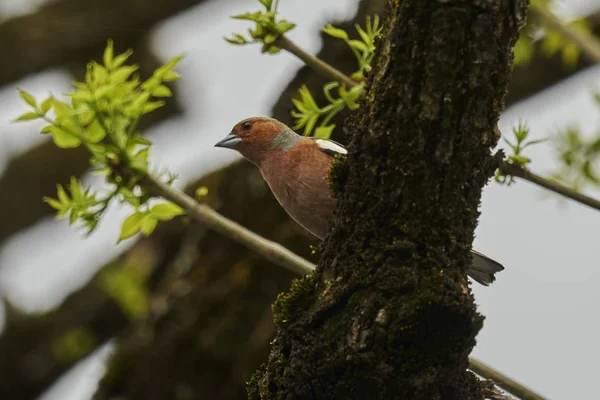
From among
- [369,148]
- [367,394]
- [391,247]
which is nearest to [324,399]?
[367,394]

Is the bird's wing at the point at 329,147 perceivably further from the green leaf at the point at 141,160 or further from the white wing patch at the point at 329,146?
the green leaf at the point at 141,160

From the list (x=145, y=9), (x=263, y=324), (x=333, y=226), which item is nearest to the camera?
(x=333, y=226)

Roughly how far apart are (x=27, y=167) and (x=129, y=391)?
3.13 m

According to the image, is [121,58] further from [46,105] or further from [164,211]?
[164,211]

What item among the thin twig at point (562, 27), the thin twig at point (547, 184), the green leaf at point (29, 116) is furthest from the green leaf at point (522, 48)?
the green leaf at point (29, 116)

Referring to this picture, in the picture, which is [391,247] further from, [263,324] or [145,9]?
[145,9]

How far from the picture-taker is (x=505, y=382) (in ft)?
15.1

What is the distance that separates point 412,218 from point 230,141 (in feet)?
11.6

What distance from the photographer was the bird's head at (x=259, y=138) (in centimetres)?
658

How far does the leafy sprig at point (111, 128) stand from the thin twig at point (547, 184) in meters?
1.82

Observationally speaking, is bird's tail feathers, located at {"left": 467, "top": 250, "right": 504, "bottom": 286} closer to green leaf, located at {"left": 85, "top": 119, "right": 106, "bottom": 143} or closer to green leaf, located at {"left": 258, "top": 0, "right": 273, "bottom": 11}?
green leaf, located at {"left": 258, "top": 0, "right": 273, "bottom": 11}

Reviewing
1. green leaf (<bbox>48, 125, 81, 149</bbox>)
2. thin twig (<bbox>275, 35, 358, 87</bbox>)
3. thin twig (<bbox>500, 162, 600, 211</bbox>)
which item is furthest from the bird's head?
green leaf (<bbox>48, 125, 81, 149</bbox>)

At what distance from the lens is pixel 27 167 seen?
30.7 feet

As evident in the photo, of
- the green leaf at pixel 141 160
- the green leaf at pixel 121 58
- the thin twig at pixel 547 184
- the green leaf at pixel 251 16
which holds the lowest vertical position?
the green leaf at pixel 141 160
